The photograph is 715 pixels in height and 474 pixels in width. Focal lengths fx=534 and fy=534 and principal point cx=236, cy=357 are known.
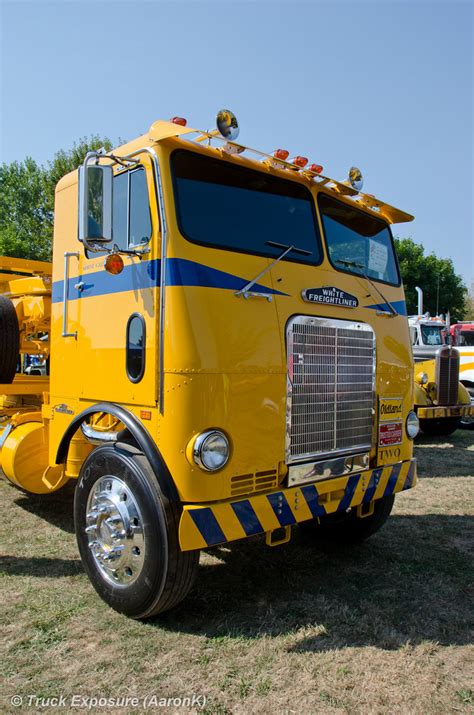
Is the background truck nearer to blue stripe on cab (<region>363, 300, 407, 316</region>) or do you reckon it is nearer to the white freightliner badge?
blue stripe on cab (<region>363, 300, 407, 316</region>)

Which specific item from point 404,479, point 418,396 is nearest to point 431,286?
point 418,396

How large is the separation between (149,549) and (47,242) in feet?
90.1

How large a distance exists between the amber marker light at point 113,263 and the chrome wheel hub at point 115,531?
1308mm

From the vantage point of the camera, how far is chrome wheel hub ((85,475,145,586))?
324 cm

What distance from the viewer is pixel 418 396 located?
32.3ft

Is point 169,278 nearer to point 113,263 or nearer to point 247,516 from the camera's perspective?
point 113,263

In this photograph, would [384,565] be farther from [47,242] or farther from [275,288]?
[47,242]

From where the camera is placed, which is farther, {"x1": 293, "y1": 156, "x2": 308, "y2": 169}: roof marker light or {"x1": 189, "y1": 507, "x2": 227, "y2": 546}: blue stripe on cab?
{"x1": 293, "y1": 156, "x2": 308, "y2": 169}: roof marker light

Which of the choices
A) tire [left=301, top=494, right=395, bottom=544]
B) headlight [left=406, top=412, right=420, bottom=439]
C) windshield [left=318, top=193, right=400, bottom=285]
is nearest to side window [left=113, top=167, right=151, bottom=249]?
windshield [left=318, top=193, right=400, bottom=285]

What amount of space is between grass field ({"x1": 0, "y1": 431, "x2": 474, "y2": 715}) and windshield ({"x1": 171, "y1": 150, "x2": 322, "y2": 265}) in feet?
7.78

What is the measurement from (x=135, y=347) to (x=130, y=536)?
1.16 meters

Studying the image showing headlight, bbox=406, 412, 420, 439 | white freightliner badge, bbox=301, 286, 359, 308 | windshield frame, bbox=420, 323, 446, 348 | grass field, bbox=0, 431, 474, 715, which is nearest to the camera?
grass field, bbox=0, 431, 474, 715

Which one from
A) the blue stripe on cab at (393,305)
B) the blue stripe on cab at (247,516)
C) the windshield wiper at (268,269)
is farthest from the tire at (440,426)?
the blue stripe on cab at (247,516)

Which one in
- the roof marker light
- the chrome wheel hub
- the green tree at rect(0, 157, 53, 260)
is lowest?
the chrome wheel hub
